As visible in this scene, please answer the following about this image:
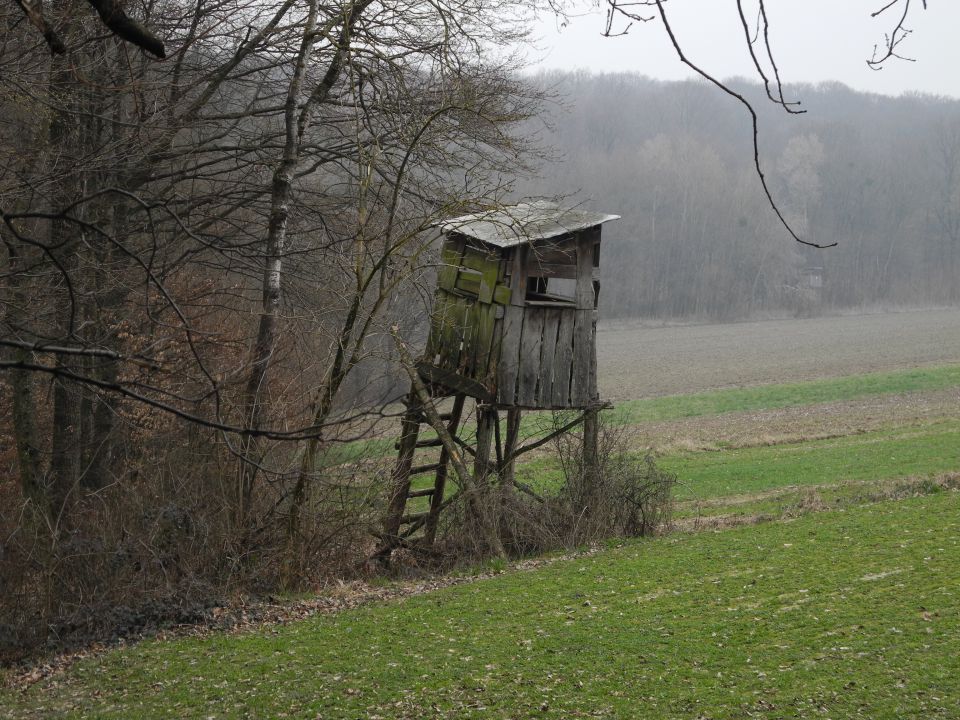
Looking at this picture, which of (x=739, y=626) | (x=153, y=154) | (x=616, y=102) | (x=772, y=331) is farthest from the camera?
(x=616, y=102)

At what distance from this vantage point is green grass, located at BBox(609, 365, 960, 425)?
36438 millimetres

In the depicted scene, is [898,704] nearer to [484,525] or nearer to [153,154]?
[484,525]

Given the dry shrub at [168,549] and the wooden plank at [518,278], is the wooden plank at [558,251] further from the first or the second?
the dry shrub at [168,549]

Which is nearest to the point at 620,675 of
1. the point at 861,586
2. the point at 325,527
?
the point at 861,586

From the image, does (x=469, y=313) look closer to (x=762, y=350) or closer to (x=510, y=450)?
(x=510, y=450)

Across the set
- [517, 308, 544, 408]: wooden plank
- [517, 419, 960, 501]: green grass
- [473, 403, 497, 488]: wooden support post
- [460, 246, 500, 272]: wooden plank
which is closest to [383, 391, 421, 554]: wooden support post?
[473, 403, 497, 488]: wooden support post

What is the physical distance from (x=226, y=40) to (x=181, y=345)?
494 centimetres

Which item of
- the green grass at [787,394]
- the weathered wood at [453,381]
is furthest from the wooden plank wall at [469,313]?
the green grass at [787,394]

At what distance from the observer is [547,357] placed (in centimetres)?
1450

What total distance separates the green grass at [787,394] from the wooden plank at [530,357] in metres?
20.2

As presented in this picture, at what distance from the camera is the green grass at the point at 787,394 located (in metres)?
36.4

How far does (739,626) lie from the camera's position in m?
8.66

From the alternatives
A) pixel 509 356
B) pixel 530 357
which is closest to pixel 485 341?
pixel 509 356

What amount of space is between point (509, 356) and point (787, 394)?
2785 cm
